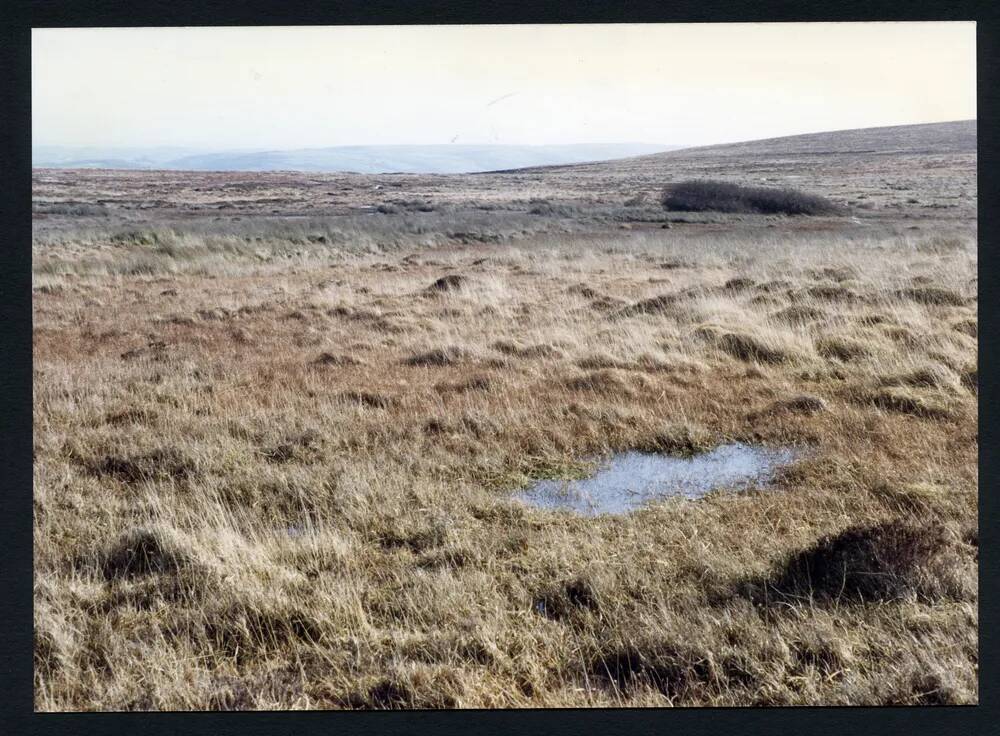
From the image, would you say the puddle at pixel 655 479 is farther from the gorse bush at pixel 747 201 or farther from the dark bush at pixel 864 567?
the gorse bush at pixel 747 201

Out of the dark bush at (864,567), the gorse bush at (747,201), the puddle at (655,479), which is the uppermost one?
the gorse bush at (747,201)

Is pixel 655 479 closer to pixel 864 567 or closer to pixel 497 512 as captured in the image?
pixel 497 512

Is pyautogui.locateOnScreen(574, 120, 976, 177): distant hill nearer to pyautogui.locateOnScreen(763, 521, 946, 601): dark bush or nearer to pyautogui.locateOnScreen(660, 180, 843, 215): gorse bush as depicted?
pyautogui.locateOnScreen(660, 180, 843, 215): gorse bush

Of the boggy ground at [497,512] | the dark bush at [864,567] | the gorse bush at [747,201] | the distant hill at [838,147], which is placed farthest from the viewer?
the distant hill at [838,147]

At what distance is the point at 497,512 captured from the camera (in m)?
6.30

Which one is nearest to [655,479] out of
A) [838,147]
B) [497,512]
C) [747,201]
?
[497,512]

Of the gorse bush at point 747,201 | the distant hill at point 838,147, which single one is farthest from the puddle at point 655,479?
the distant hill at point 838,147

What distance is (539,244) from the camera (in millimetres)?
23422

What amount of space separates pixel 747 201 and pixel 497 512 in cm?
2701

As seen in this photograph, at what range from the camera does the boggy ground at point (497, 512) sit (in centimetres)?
464

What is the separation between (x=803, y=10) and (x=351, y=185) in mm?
47183

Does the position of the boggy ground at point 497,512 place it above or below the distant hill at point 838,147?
below

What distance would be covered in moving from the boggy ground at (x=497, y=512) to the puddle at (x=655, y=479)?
0.75 feet

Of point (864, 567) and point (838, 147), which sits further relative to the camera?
point (838, 147)
